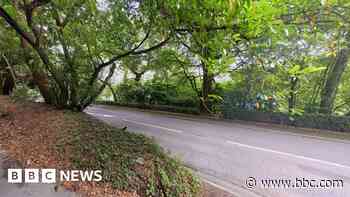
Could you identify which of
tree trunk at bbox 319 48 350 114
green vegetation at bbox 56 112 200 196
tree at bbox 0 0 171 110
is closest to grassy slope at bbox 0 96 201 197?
green vegetation at bbox 56 112 200 196

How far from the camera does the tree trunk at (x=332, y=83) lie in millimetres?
9472

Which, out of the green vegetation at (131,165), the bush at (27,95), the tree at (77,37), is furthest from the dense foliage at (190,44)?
the green vegetation at (131,165)

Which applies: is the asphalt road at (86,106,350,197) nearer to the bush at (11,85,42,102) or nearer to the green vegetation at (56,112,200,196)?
the green vegetation at (56,112,200,196)

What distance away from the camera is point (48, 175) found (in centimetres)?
224

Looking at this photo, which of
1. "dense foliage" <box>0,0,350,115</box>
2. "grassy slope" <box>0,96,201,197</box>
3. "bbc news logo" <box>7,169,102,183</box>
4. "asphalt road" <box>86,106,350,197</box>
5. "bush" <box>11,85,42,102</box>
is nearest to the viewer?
"bbc news logo" <box>7,169,102,183</box>

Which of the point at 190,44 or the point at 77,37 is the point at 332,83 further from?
the point at 77,37

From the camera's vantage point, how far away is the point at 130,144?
3.39 meters

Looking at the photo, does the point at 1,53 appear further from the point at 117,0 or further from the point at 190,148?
the point at 190,148

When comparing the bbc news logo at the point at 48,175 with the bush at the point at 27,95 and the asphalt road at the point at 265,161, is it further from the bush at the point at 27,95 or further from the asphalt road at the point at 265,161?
the bush at the point at 27,95

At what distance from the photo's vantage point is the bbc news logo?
214cm

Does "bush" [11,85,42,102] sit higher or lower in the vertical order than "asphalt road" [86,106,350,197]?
higher

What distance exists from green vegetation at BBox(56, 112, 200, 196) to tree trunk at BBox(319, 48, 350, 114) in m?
9.91

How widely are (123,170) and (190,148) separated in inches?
131

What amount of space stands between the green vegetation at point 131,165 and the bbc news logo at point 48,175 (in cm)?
10
